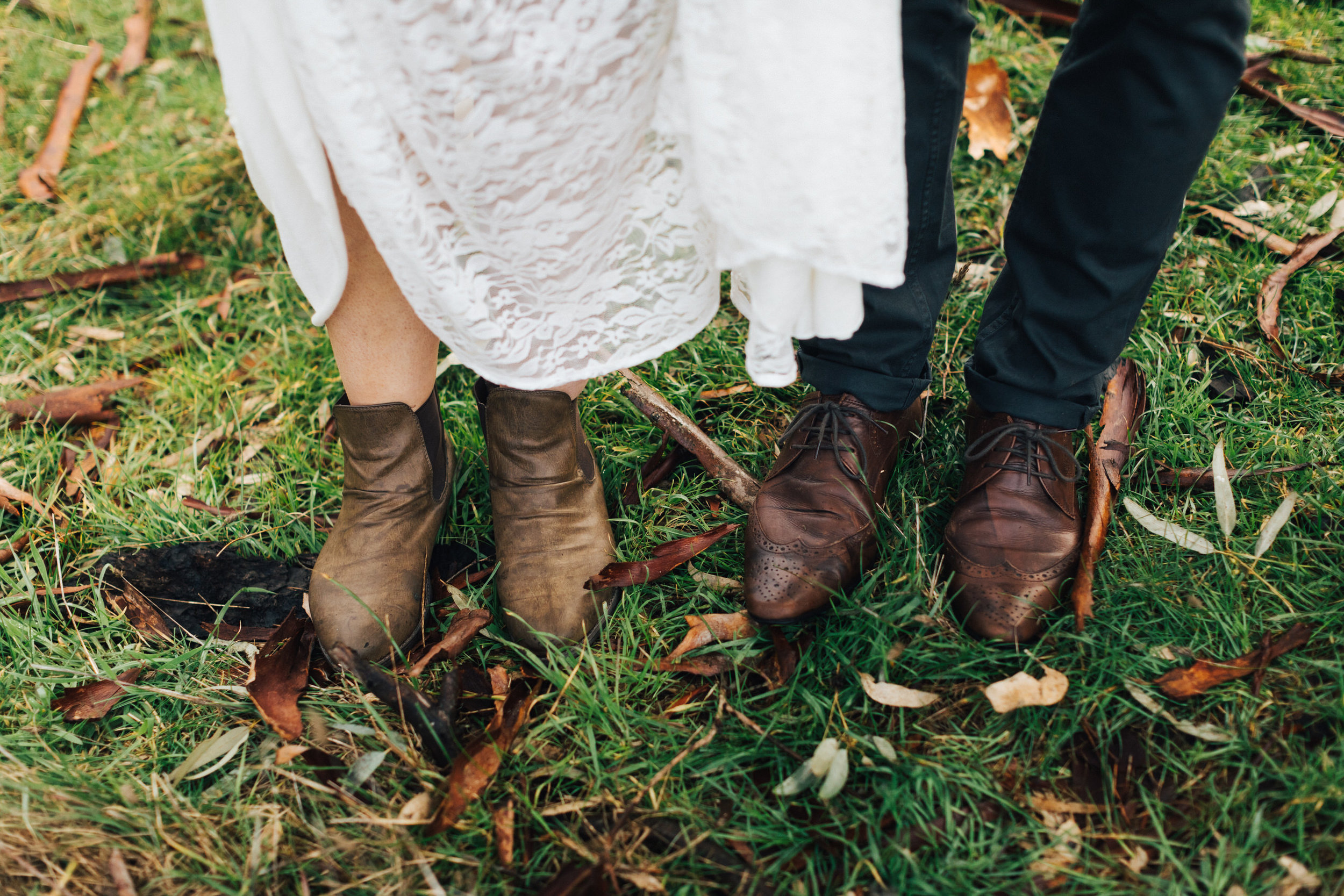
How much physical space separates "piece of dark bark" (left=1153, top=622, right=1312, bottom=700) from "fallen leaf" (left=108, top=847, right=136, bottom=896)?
59.3 inches

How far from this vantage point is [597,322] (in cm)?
115

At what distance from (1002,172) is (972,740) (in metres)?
1.69

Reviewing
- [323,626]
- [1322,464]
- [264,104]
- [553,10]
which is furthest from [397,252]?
[1322,464]

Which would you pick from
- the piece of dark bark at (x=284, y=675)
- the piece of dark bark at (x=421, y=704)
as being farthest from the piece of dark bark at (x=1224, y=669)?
the piece of dark bark at (x=284, y=675)

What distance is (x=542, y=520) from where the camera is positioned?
1.38m

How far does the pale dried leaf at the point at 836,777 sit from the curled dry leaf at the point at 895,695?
0.11 meters

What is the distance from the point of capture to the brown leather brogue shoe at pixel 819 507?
125 centimetres

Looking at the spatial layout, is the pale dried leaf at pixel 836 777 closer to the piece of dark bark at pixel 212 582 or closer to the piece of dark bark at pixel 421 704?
the piece of dark bark at pixel 421 704

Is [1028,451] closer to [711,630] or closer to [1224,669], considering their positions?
[1224,669]

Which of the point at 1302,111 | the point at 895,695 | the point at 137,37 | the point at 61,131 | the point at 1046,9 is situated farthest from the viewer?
the point at 137,37

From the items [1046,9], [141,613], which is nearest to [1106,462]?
[141,613]

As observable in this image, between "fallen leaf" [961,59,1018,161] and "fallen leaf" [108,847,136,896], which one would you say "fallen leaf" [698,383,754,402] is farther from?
"fallen leaf" [108,847,136,896]

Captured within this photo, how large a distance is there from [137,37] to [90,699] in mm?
3145

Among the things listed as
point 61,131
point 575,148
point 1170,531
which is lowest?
point 1170,531
